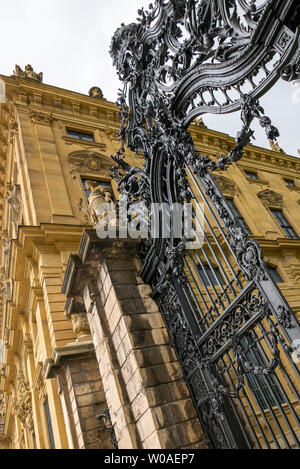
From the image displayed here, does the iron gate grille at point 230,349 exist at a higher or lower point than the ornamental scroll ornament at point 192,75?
lower

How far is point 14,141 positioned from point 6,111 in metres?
2.24

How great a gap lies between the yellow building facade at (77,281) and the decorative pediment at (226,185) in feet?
0.29

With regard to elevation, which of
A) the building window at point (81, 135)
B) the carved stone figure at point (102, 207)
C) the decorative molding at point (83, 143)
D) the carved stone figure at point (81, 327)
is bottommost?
the carved stone figure at point (81, 327)

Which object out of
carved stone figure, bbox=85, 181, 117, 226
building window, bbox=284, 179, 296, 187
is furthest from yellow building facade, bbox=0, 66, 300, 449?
carved stone figure, bbox=85, 181, 117, 226

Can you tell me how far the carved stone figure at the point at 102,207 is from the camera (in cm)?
662

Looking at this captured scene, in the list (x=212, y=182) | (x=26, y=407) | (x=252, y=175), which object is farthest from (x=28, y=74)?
(x=212, y=182)

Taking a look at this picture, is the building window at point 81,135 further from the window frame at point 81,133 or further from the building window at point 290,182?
the building window at point 290,182

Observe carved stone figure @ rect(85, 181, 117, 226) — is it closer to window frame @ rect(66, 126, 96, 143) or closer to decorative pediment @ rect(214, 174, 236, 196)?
window frame @ rect(66, 126, 96, 143)

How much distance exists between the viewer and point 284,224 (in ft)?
78.3

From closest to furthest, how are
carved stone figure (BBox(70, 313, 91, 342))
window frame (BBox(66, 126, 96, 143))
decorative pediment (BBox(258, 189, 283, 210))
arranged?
carved stone figure (BBox(70, 313, 91, 342)) < window frame (BBox(66, 126, 96, 143)) < decorative pediment (BBox(258, 189, 283, 210))

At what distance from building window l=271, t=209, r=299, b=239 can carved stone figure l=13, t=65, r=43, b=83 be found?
56.7ft

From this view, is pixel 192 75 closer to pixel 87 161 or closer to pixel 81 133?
pixel 87 161

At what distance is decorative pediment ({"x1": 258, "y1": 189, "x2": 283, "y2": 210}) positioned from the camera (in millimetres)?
24422

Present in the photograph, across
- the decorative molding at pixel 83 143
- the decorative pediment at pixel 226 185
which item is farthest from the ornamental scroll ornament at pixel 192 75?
the decorative pediment at pixel 226 185
